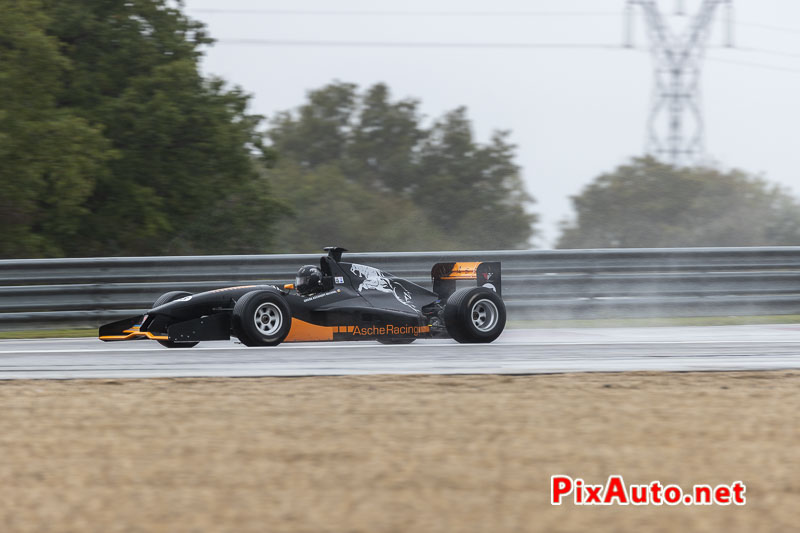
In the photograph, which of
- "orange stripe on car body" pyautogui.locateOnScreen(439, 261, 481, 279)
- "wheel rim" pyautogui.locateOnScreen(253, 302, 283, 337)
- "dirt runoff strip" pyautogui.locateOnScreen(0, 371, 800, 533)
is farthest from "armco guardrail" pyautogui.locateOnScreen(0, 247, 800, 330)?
"dirt runoff strip" pyautogui.locateOnScreen(0, 371, 800, 533)

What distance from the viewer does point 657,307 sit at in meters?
12.8

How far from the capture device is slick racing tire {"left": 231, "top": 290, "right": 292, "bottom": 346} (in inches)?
357

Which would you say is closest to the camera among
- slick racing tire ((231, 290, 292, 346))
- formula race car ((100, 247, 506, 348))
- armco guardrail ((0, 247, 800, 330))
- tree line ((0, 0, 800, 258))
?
slick racing tire ((231, 290, 292, 346))

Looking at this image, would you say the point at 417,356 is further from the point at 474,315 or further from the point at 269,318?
the point at 269,318

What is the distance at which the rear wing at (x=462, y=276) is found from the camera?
34.3 feet

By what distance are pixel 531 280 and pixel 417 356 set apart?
4042 mm

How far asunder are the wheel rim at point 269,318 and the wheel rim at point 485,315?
195 centimetres

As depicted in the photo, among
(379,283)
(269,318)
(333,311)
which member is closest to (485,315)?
(379,283)

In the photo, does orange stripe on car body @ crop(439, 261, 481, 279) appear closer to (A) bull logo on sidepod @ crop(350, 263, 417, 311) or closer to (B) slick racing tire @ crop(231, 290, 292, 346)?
(A) bull logo on sidepod @ crop(350, 263, 417, 311)

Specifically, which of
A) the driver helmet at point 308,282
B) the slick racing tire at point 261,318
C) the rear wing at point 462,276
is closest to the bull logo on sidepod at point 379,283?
the driver helmet at point 308,282

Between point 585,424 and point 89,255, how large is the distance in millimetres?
12562

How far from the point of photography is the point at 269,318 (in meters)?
9.34

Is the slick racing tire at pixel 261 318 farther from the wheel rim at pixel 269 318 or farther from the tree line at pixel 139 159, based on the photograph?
the tree line at pixel 139 159

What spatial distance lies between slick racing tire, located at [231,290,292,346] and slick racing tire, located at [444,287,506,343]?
160 cm
